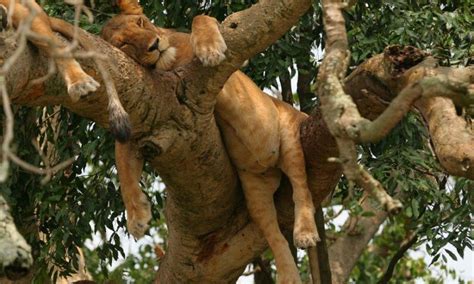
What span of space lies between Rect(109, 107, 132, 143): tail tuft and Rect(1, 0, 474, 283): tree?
307 mm

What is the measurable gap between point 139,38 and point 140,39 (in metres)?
0.02

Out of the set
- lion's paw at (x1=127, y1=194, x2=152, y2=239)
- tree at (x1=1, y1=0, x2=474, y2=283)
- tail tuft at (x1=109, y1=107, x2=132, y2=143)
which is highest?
tree at (x1=1, y1=0, x2=474, y2=283)

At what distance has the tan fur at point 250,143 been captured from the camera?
618 centimetres

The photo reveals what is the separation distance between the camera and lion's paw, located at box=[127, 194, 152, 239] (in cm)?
623

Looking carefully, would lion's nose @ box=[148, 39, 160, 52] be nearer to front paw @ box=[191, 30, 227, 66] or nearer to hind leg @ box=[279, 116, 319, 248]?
front paw @ box=[191, 30, 227, 66]

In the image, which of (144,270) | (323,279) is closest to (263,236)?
(323,279)

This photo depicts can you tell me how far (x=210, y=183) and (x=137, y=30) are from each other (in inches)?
35.1

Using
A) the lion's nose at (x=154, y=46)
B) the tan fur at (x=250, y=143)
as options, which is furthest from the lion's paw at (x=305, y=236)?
the lion's nose at (x=154, y=46)

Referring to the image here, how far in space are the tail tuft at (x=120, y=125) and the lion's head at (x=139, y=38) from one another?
0.76 meters

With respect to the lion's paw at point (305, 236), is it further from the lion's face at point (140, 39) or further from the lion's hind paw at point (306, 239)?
the lion's face at point (140, 39)

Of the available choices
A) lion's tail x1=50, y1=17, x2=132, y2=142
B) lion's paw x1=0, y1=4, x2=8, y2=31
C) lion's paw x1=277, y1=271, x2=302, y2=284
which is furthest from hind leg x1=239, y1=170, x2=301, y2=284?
lion's paw x1=0, y1=4, x2=8, y2=31

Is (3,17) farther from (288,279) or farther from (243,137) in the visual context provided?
(288,279)

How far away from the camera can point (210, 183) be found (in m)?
6.35

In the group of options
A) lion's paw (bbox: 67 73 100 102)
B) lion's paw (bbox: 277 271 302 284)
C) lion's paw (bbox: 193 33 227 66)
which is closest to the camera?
lion's paw (bbox: 67 73 100 102)
